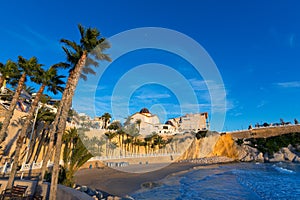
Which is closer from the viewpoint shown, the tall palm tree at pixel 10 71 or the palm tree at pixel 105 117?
the tall palm tree at pixel 10 71

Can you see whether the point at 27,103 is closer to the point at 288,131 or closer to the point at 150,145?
the point at 150,145

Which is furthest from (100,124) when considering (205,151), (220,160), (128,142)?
(220,160)

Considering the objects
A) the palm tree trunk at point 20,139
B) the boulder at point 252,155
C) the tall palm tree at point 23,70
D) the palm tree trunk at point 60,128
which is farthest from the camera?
the boulder at point 252,155

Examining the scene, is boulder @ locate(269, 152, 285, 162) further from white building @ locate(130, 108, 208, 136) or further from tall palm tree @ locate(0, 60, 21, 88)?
tall palm tree @ locate(0, 60, 21, 88)

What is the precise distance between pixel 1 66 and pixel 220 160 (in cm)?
4674

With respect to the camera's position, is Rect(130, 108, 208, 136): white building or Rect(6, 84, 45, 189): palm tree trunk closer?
Rect(6, 84, 45, 189): palm tree trunk

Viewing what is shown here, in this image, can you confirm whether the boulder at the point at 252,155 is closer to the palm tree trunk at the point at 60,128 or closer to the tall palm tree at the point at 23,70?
the palm tree trunk at the point at 60,128

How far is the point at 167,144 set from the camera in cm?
5084

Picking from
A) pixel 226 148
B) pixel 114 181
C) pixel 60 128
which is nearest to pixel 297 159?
pixel 226 148

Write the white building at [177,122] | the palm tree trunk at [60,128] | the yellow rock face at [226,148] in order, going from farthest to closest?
the white building at [177,122] < the yellow rock face at [226,148] < the palm tree trunk at [60,128]

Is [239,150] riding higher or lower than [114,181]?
lower

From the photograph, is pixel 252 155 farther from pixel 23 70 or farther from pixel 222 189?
pixel 23 70

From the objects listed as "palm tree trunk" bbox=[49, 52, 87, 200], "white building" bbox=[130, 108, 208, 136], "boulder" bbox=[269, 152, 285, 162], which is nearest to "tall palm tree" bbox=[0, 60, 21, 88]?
"palm tree trunk" bbox=[49, 52, 87, 200]

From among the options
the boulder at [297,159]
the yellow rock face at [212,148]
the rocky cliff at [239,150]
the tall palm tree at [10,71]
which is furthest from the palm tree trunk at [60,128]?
the boulder at [297,159]
